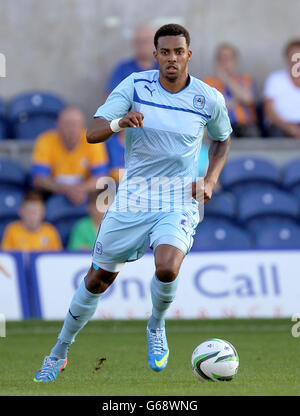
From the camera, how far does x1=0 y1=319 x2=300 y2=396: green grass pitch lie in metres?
6.36

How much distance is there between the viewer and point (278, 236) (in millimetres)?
13156

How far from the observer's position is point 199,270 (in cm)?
1191

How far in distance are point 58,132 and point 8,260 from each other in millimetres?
2228

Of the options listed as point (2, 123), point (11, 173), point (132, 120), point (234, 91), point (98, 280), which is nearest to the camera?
point (132, 120)

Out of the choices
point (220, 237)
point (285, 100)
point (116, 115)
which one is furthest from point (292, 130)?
point (116, 115)

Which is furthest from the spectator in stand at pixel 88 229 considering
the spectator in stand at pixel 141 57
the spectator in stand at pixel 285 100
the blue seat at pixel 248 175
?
the spectator in stand at pixel 285 100

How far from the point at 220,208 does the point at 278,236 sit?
34.4 inches

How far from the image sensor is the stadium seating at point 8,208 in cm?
1299

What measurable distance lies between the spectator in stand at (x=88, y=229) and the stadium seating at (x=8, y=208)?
992 millimetres

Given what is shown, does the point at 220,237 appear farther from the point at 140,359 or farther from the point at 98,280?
the point at 98,280

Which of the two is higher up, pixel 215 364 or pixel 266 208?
pixel 266 208

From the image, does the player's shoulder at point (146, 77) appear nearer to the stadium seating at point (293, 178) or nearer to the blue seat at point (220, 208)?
the blue seat at point (220, 208)

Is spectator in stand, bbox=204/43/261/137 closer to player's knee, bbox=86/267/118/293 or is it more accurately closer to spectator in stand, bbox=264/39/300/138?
spectator in stand, bbox=264/39/300/138
